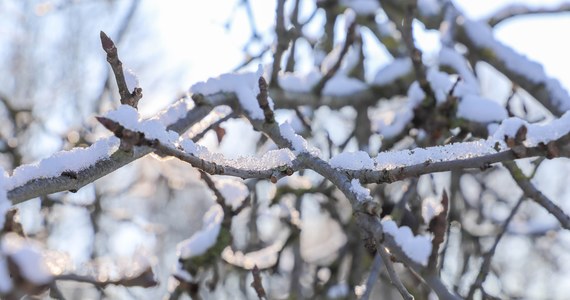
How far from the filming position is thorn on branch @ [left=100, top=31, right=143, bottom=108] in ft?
3.28

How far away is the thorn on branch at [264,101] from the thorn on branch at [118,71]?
27cm

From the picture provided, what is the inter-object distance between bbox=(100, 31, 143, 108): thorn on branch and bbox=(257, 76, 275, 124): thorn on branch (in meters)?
0.27

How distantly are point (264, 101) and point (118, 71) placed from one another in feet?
1.15

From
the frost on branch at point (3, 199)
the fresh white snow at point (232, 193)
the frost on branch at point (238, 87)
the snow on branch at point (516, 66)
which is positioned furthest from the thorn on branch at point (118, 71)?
the snow on branch at point (516, 66)

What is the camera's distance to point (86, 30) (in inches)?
417

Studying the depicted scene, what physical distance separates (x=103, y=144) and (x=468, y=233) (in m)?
2.19

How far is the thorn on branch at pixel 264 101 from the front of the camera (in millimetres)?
1220

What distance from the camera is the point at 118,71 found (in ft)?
3.32

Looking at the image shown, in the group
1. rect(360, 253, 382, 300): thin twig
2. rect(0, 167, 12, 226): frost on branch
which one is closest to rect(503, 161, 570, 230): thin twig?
rect(360, 253, 382, 300): thin twig

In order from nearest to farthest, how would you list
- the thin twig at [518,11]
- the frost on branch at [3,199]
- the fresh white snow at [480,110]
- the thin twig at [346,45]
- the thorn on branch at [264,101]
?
1. the frost on branch at [3,199]
2. the thorn on branch at [264,101]
3. the fresh white snow at [480,110]
4. the thin twig at [346,45]
5. the thin twig at [518,11]

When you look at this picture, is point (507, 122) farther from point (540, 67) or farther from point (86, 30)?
point (86, 30)

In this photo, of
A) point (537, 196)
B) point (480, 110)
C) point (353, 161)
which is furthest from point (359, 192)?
point (480, 110)

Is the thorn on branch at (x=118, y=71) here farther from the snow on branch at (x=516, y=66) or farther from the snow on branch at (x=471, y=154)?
the snow on branch at (x=516, y=66)

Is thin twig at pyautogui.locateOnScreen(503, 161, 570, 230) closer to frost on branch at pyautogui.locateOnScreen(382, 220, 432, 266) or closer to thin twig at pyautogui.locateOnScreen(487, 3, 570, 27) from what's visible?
frost on branch at pyautogui.locateOnScreen(382, 220, 432, 266)
